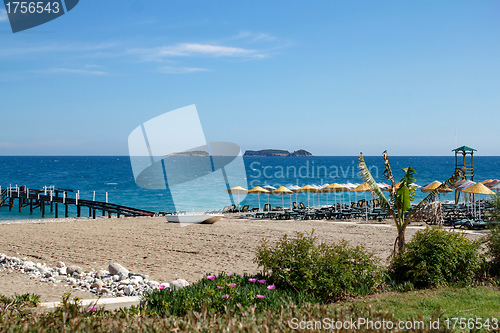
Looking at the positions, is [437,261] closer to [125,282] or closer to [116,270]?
[125,282]

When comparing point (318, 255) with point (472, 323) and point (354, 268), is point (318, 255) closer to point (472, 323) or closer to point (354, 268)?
point (354, 268)

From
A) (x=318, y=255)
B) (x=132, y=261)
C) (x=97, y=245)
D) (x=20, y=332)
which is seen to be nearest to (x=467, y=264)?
(x=318, y=255)

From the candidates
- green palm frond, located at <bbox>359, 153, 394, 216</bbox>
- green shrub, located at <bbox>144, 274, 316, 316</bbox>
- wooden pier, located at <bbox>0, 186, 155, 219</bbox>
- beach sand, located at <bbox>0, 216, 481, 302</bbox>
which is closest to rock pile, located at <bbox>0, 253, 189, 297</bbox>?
beach sand, located at <bbox>0, 216, 481, 302</bbox>

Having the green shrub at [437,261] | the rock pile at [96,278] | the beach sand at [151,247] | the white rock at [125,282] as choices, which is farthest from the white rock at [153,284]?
the green shrub at [437,261]

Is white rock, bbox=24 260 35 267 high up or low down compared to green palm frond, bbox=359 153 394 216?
down

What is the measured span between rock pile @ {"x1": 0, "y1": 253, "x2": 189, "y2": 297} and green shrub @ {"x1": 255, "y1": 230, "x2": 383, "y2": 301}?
7.21ft

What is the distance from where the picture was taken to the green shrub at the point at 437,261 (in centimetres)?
704

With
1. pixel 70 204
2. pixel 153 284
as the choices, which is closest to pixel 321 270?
pixel 153 284

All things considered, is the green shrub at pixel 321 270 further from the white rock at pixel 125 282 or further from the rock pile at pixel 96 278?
the white rock at pixel 125 282

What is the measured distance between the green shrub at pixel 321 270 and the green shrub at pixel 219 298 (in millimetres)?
254

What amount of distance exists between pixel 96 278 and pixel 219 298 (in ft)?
16.9

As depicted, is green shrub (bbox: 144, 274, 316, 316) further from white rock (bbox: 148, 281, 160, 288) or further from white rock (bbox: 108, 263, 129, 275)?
white rock (bbox: 108, 263, 129, 275)

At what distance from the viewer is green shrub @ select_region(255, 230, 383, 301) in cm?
624

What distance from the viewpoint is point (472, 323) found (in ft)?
16.4
